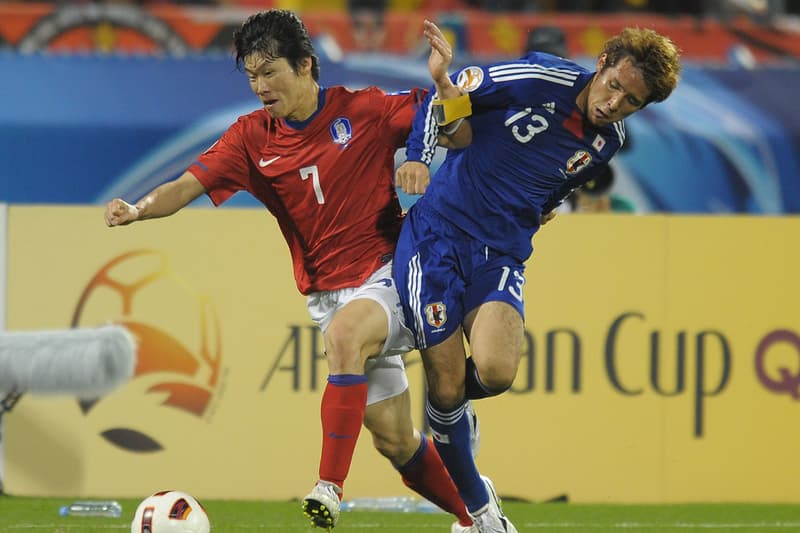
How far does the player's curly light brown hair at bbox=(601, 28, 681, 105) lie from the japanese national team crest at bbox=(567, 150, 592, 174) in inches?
12.1

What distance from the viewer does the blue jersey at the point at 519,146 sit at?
5008mm

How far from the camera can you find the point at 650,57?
4.87 metres

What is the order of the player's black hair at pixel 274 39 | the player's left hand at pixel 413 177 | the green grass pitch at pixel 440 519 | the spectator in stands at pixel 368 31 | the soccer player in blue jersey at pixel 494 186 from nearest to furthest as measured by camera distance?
the player's left hand at pixel 413 177 → the soccer player in blue jersey at pixel 494 186 → the player's black hair at pixel 274 39 → the green grass pitch at pixel 440 519 → the spectator in stands at pixel 368 31

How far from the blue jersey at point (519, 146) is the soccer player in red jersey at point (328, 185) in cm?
28

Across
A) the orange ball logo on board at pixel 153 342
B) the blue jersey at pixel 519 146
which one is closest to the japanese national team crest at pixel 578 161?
the blue jersey at pixel 519 146

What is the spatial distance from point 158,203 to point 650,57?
1797 millimetres

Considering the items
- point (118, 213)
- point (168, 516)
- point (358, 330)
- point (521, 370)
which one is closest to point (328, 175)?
point (358, 330)

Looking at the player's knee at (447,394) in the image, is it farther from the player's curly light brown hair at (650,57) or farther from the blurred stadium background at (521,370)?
the blurred stadium background at (521,370)

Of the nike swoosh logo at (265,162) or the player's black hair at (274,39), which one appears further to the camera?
the nike swoosh logo at (265,162)

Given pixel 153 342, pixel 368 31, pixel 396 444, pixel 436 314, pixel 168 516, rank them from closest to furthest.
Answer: pixel 168 516 → pixel 436 314 → pixel 396 444 → pixel 153 342 → pixel 368 31

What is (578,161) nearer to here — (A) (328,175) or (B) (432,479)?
(A) (328,175)

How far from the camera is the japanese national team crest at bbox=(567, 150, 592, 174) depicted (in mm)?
5086

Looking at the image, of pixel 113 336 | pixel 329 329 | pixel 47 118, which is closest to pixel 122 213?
pixel 329 329

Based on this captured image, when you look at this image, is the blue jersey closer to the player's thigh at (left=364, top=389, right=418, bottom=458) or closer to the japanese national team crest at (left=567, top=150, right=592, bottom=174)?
the japanese national team crest at (left=567, top=150, right=592, bottom=174)
